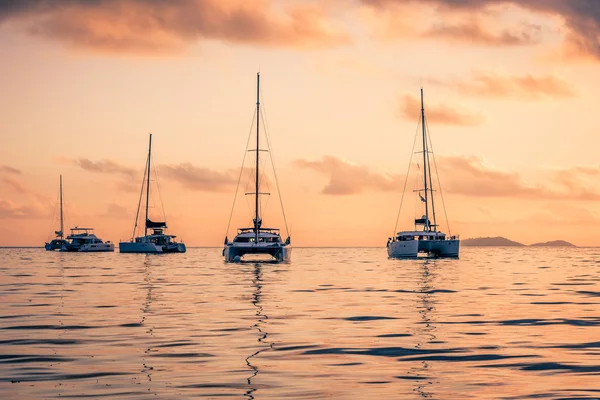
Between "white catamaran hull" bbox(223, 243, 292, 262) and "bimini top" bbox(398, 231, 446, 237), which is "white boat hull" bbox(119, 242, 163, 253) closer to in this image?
"bimini top" bbox(398, 231, 446, 237)

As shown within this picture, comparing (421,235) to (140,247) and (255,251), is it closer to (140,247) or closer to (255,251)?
(255,251)

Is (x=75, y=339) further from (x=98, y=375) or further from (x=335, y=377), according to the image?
(x=335, y=377)

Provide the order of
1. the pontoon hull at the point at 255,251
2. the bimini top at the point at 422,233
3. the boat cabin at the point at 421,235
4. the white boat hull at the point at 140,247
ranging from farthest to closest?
the white boat hull at the point at 140,247
the boat cabin at the point at 421,235
the bimini top at the point at 422,233
the pontoon hull at the point at 255,251

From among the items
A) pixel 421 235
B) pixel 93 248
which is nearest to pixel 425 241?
pixel 421 235

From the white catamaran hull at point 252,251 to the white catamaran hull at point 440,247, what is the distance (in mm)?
25919

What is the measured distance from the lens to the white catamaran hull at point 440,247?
110m

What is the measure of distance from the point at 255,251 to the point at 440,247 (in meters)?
34.9

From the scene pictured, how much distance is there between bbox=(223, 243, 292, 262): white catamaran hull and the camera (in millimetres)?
83812

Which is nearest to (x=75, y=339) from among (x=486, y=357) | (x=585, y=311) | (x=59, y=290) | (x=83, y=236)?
(x=486, y=357)

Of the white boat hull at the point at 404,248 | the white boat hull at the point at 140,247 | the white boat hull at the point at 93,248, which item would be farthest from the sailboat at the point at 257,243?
the white boat hull at the point at 93,248

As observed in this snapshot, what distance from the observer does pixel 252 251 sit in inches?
3314

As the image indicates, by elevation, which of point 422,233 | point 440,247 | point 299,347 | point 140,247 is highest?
point 422,233

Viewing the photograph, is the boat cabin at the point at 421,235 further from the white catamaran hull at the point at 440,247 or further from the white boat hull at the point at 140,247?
the white boat hull at the point at 140,247

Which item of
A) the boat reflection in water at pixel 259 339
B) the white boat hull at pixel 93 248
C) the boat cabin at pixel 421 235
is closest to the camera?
the boat reflection in water at pixel 259 339
